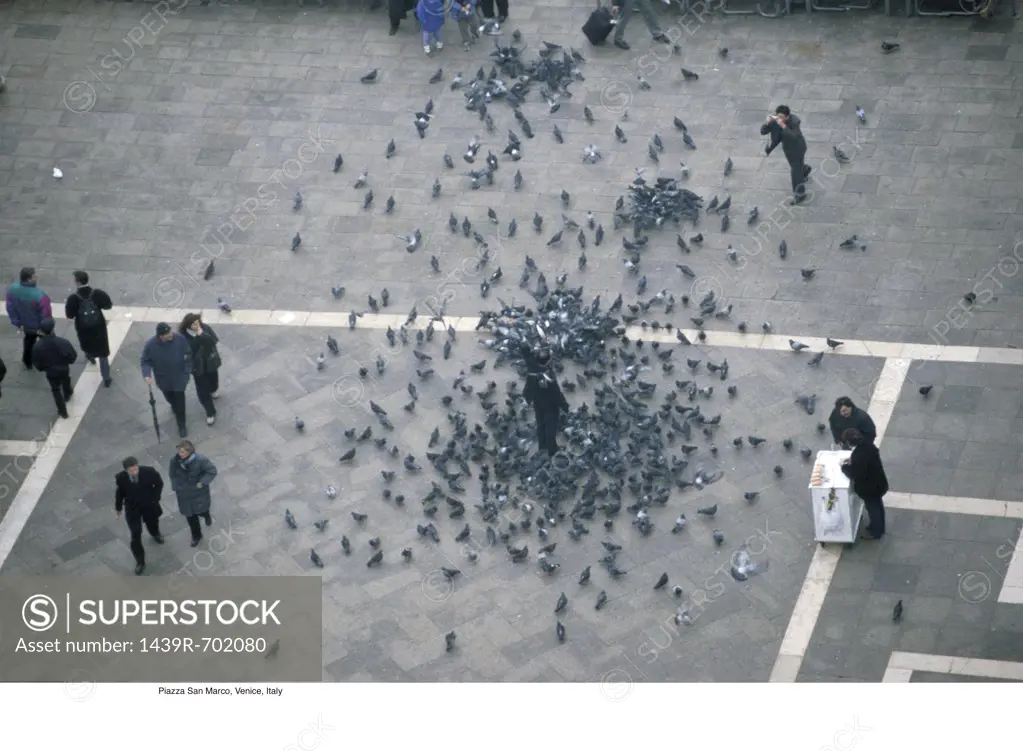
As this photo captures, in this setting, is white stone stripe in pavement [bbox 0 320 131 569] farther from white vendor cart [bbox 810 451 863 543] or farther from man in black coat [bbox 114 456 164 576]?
white vendor cart [bbox 810 451 863 543]

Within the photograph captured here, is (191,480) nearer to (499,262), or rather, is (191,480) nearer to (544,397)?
(544,397)

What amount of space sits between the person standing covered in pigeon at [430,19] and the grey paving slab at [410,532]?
257 inches

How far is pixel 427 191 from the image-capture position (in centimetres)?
3209

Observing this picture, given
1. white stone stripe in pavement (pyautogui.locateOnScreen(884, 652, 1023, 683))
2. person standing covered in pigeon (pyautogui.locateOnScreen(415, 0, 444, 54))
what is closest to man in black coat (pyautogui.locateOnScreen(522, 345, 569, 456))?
white stone stripe in pavement (pyautogui.locateOnScreen(884, 652, 1023, 683))

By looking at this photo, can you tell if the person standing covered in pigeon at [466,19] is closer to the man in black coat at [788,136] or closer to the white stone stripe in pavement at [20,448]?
the man in black coat at [788,136]

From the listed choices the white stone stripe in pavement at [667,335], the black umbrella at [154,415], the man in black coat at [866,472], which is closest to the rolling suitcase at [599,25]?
the white stone stripe in pavement at [667,335]

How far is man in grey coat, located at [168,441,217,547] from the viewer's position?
26047 millimetres

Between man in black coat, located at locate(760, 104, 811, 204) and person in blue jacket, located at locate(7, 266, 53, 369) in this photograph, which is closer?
person in blue jacket, located at locate(7, 266, 53, 369)

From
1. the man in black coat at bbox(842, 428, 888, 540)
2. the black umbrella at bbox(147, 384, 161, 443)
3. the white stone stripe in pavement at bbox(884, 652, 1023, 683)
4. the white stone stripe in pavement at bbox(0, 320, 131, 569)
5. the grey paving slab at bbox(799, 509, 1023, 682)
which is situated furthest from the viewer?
the black umbrella at bbox(147, 384, 161, 443)

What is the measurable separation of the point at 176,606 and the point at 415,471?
3.34m

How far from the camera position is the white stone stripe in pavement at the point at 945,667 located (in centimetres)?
2447

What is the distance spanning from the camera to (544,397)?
26734mm

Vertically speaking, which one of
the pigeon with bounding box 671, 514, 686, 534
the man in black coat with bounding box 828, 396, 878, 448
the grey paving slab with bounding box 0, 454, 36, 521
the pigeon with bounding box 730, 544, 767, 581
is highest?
the man in black coat with bounding box 828, 396, 878, 448

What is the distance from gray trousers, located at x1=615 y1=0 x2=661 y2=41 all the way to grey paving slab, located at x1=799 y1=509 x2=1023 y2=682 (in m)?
10.5
